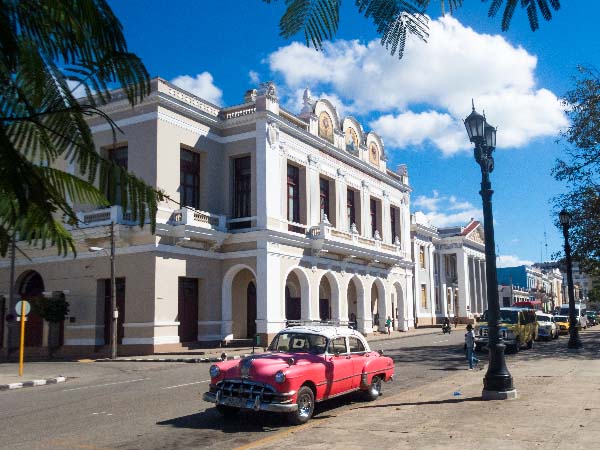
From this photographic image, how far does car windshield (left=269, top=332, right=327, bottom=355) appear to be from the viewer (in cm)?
1177

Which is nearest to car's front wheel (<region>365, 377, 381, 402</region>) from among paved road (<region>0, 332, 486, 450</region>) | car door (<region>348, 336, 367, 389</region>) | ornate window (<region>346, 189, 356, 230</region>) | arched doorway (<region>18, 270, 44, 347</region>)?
paved road (<region>0, 332, 486, 450</region>)

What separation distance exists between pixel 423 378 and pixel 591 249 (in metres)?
14.7

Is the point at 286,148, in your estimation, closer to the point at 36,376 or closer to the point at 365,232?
the point at 365,232

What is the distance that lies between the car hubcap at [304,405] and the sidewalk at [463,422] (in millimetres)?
191

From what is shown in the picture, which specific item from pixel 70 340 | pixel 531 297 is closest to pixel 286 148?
pixel 70 340

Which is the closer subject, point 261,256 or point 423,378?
point 423,378

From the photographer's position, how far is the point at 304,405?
1041 centimetres

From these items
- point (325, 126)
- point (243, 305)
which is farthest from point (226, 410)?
point (325, 126)

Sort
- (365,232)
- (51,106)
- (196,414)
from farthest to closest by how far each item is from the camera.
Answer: (365,232)
(196,414)
(51,106)

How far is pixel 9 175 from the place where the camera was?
177 cm

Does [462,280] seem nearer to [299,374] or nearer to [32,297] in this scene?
[32,297]

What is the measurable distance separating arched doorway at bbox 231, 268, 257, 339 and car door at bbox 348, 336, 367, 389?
69.5 feet

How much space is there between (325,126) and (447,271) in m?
35.9

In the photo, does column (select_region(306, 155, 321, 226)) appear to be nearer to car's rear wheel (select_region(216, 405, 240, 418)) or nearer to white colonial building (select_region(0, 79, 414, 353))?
white colonial building (select_region(0, 79, 414, 353))
